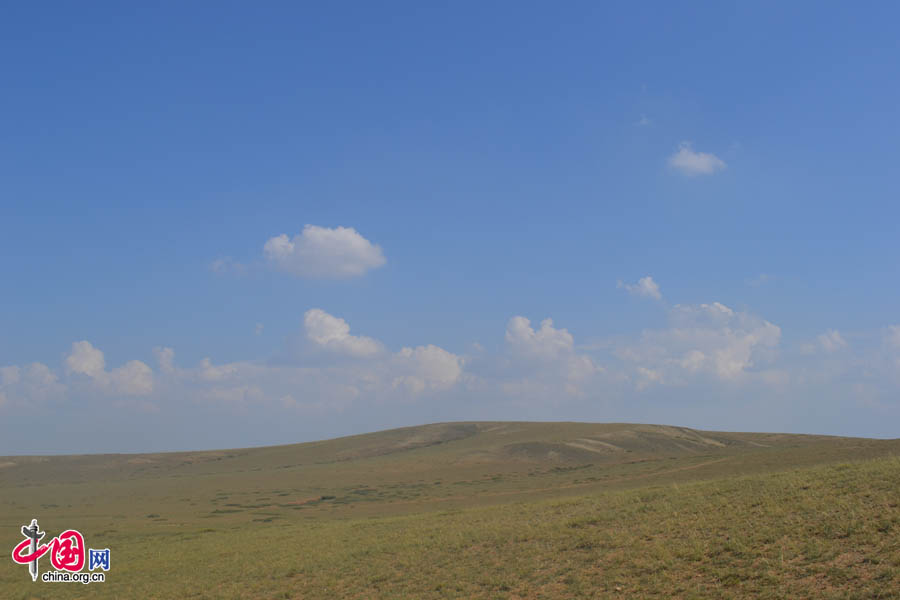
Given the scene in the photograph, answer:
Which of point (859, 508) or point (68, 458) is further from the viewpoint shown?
point (68, 458)

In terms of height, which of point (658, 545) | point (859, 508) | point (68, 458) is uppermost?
point (859, 508)

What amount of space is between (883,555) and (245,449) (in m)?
163

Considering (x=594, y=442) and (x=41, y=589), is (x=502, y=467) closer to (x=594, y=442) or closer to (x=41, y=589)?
(x=594, y=442)

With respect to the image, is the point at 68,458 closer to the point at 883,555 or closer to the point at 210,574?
→ the point at 210,574

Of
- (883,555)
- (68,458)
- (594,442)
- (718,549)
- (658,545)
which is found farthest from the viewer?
(68,458)

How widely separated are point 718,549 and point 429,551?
11.8m

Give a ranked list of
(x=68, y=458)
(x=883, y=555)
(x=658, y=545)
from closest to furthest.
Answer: (x=883, y=555) → (x=658, y=545) → (x=68, y=458)

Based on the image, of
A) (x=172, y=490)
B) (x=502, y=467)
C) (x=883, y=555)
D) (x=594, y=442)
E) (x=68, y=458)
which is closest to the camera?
(x=883, y=555)

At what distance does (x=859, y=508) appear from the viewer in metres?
18.4

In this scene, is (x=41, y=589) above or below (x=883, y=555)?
below

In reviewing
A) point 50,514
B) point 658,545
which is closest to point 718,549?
point 658,545

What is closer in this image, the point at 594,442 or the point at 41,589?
the point at 41,589

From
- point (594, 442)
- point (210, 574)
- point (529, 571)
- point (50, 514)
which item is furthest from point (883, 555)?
point (594, 442)

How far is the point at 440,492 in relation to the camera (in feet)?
211
